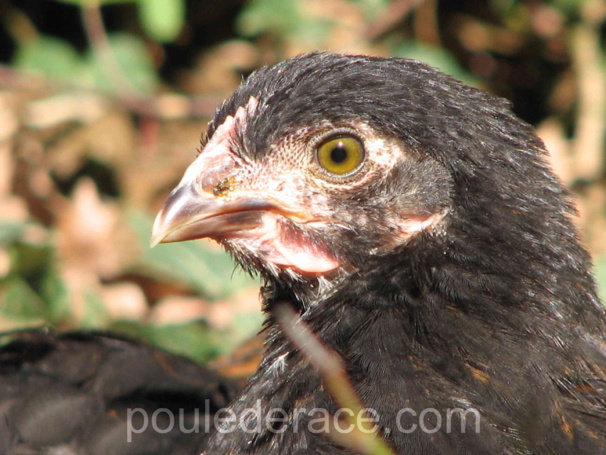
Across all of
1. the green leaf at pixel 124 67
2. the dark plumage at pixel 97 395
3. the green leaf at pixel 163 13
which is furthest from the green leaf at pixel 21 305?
the green leaf at pixel 124 67

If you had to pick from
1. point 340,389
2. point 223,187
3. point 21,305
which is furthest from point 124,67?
point 340,389

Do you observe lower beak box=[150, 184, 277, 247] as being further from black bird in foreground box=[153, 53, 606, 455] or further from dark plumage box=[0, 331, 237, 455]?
dark plumage box=[0, 331, 237, 455]

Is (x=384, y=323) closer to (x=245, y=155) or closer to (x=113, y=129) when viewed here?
(x=245, y=155)

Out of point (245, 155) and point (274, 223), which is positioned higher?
point (245, 155)

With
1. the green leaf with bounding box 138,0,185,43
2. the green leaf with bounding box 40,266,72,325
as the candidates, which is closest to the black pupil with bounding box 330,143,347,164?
the green leaf with bounding box 40,266,72,325

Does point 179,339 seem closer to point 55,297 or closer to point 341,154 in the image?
point 55,297

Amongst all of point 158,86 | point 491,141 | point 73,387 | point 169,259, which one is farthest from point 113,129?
point 491,141

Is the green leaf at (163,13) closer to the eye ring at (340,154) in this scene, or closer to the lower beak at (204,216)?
the lower beak at (204,216)
